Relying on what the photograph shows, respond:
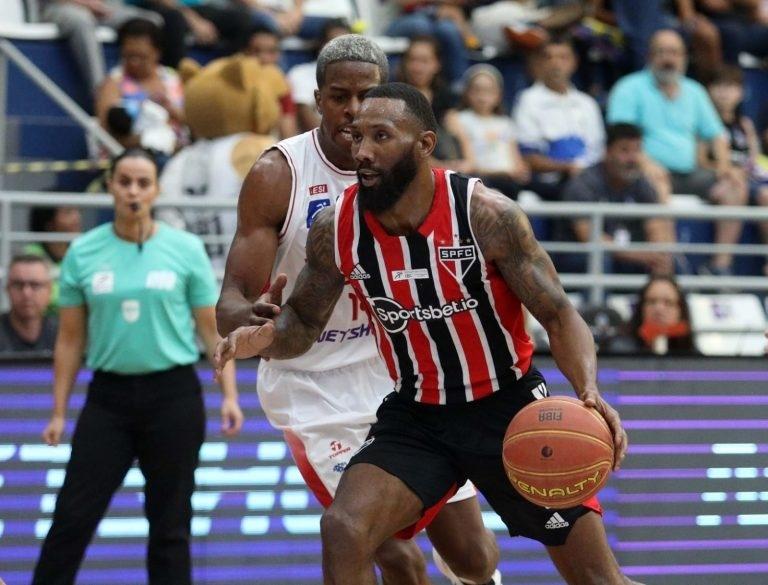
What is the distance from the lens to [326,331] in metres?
5.80

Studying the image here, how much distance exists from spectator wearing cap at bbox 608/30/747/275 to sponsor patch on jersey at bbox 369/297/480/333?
23.3 ft

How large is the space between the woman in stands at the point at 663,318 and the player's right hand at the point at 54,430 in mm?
3825

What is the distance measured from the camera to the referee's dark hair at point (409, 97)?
4.99 meters

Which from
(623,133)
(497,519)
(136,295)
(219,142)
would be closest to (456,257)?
(136,295)

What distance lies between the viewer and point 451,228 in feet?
16.5

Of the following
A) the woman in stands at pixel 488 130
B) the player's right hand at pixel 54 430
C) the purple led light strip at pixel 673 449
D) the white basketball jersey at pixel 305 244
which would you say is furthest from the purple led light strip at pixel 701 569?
the woman in stands at pixel 488 130

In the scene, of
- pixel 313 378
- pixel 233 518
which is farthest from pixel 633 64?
pixel 313 378

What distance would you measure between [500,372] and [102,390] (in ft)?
8.13

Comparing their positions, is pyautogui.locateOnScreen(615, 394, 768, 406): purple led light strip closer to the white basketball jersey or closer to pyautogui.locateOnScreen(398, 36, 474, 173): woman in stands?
the white basketball jersey

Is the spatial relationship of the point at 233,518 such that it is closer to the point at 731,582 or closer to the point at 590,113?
the point at 731,582

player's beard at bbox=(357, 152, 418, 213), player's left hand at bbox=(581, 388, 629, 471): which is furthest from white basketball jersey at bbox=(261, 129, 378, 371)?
player's left hand at bbox=(581, 388, 629, 471)

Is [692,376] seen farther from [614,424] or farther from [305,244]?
[614,424]

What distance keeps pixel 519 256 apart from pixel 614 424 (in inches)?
25.8

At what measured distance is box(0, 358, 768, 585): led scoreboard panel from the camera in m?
7.53
